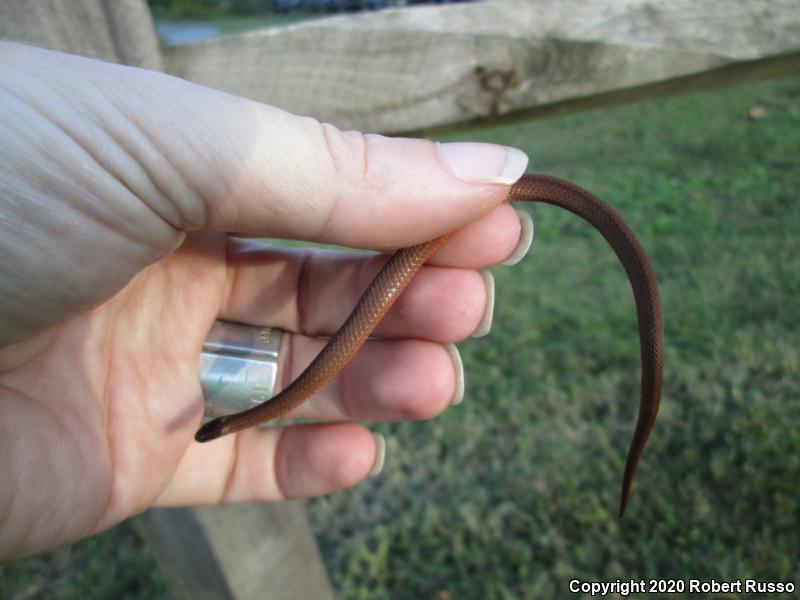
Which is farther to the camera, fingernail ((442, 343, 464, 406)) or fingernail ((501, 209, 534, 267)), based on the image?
fingernail ((442, 343, 464, 406))

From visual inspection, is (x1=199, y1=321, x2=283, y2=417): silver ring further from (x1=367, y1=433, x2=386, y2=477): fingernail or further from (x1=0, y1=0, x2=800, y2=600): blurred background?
(x1=0, y1=0, x2=800, y2=600): blurred background

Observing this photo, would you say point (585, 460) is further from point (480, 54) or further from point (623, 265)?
point (480, 54)

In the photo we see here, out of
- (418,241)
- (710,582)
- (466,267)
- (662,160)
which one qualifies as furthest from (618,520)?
(662,160)

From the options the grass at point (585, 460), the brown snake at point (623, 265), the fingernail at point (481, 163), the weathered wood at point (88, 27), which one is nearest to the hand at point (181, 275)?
the fingernail at point (481, 163)

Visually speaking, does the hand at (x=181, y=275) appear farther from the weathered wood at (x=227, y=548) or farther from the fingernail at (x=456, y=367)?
the weathered wood at (x=227, y=548)

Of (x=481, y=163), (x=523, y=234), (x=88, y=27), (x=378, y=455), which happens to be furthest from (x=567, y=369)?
(x=88, y=27)

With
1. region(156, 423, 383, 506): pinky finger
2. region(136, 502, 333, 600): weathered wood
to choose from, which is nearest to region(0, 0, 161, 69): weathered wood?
region(156, 423, 383, 506): pinky finger
